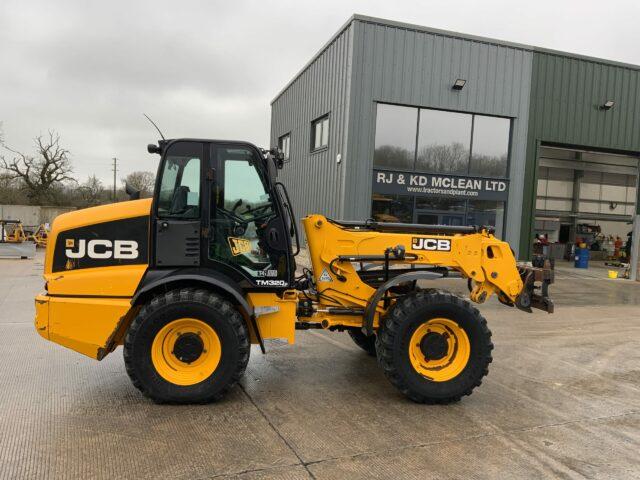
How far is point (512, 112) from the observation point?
16094 millimetres

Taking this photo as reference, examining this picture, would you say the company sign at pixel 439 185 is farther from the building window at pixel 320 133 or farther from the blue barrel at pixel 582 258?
the blue barrel at pixel 582 258

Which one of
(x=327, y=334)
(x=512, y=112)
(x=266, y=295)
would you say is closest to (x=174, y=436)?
(x=266, y=295)

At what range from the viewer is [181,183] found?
4.61 meters

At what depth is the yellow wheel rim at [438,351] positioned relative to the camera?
15.8 feet

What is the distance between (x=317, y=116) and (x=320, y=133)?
57 centimetres

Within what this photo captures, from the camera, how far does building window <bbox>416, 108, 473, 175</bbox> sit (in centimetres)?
1544

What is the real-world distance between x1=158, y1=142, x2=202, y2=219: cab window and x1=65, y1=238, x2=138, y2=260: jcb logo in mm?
401

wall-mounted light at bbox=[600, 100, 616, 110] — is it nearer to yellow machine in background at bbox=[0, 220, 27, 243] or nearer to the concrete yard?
the concrete yard

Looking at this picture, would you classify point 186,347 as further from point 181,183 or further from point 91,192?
point 91,192

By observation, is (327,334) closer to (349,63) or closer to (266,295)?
(266,295)

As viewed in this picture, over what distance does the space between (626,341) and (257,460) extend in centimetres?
659

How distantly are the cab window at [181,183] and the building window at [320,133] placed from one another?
11809 mm

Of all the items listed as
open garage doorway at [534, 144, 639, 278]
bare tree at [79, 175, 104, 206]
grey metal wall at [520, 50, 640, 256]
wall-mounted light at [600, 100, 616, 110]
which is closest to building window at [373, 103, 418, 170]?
grey metal wall at [520, 50, 640, 256]

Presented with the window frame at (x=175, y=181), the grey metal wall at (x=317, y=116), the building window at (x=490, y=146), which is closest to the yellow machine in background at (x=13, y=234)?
the grey metal wall at (x=317, y=116)
